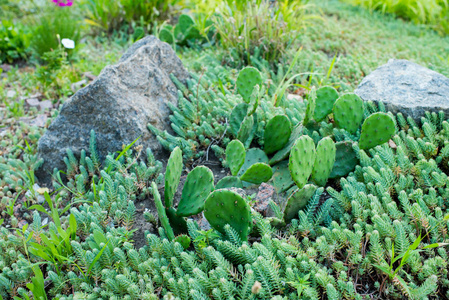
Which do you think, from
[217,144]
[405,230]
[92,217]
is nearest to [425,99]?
[405,230]

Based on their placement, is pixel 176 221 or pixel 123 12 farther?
pixel 123 12

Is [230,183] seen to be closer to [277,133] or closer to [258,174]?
[258,174]

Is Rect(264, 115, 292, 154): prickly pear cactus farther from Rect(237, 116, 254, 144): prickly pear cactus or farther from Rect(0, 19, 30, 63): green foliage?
Rect(0, 19, 30, 63): green foliage

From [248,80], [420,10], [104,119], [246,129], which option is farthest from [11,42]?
[420,10]

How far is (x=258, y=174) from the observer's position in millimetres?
2281

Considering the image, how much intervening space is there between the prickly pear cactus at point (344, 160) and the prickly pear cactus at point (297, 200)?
477mm

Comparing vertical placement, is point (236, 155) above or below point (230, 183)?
above

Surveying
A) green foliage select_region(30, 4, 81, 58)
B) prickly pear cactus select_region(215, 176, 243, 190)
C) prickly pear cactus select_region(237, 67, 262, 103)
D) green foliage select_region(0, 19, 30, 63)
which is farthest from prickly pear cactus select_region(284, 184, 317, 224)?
green foliage select_region(0, 19, 30, 63)

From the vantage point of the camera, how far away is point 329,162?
2.23 m

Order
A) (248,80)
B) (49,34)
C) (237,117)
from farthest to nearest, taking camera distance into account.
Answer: (49,34), (248,80), (237,117)

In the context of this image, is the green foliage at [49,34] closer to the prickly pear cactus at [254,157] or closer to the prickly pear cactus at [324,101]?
the prickly pear cactus at [254,157]

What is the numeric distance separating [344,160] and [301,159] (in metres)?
0.54

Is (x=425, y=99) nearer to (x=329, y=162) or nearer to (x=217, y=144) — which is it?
(x=329, y=162)

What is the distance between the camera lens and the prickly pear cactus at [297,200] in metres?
1.92
